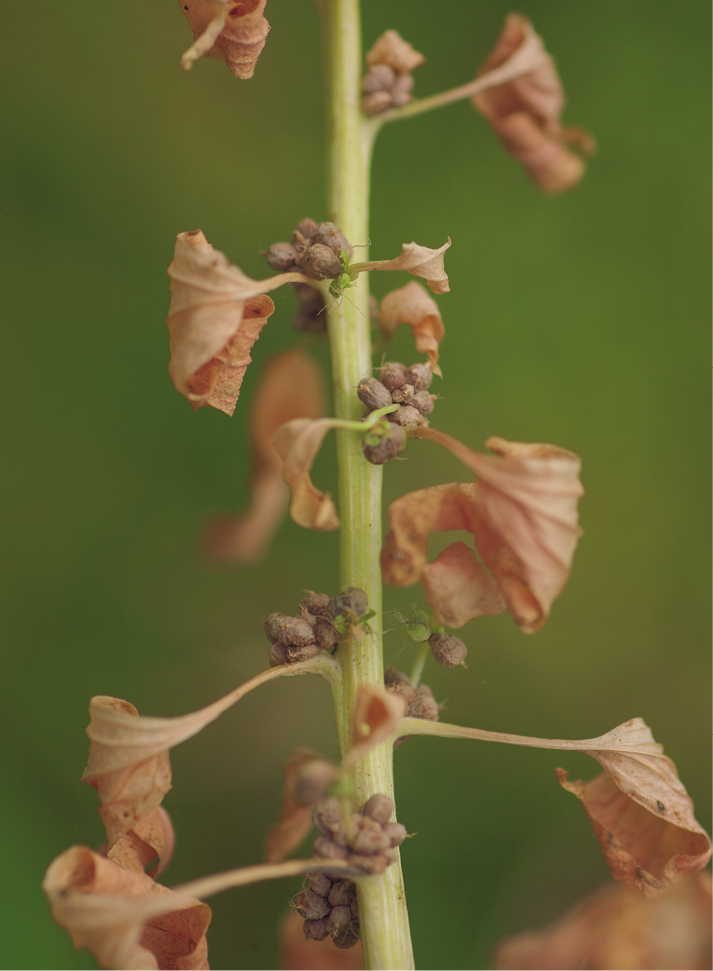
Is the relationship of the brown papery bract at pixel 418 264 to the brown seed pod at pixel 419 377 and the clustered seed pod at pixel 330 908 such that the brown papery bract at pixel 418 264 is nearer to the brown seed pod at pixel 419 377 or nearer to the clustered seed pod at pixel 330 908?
the brown seed pod at pixel 419 377

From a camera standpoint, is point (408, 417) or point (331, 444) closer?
point (408, 417)

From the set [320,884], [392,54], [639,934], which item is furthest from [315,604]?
[392,54]

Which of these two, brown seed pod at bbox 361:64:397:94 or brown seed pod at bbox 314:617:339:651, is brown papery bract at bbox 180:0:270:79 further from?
brown seed pod at bbox 314:617:339:651

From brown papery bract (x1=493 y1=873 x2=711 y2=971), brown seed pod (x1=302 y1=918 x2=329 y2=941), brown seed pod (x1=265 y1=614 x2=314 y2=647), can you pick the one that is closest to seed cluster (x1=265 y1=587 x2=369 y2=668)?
brown seed pod (x1=265 y1=614 x2=314 y2=647)

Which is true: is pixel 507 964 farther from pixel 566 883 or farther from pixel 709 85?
pixel 709 85

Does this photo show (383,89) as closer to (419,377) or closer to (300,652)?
→ (419,377)
